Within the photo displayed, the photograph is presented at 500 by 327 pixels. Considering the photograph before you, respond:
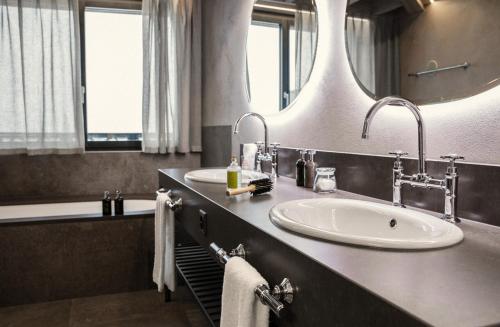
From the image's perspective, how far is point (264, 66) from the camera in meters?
2.39

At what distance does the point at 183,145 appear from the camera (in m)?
3.59

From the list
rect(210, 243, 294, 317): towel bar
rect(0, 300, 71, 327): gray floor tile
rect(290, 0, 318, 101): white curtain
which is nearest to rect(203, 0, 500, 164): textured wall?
rect(290, 0, 318, 101): white curtain

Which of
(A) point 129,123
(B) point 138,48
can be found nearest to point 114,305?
(A) point 129,123

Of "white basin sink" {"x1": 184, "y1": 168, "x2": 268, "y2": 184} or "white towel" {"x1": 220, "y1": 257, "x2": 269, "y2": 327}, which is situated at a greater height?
"white basin sink" {"x1": 184, "y1": 168, "x2": 268, "y2": 184}

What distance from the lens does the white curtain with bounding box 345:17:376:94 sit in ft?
4.89

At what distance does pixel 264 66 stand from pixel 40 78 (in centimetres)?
188

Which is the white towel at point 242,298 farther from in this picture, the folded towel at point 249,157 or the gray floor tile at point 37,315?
the gray floor tile at point 37,315

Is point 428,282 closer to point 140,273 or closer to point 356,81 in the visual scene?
point 356,81

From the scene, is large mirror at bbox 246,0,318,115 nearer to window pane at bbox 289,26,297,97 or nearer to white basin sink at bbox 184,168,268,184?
window pane at bbox 289,26,297,97

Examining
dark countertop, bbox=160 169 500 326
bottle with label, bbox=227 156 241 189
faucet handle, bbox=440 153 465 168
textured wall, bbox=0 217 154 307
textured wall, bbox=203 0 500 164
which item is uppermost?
textured wall, bbox=203 0 500 164

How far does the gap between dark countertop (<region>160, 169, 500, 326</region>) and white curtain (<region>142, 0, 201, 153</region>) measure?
103 inches

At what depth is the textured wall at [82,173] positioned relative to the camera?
3.21 m

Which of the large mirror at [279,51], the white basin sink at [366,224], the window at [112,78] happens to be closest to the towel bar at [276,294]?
the white basin sink at [366,224]

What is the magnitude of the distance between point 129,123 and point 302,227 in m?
3.00
